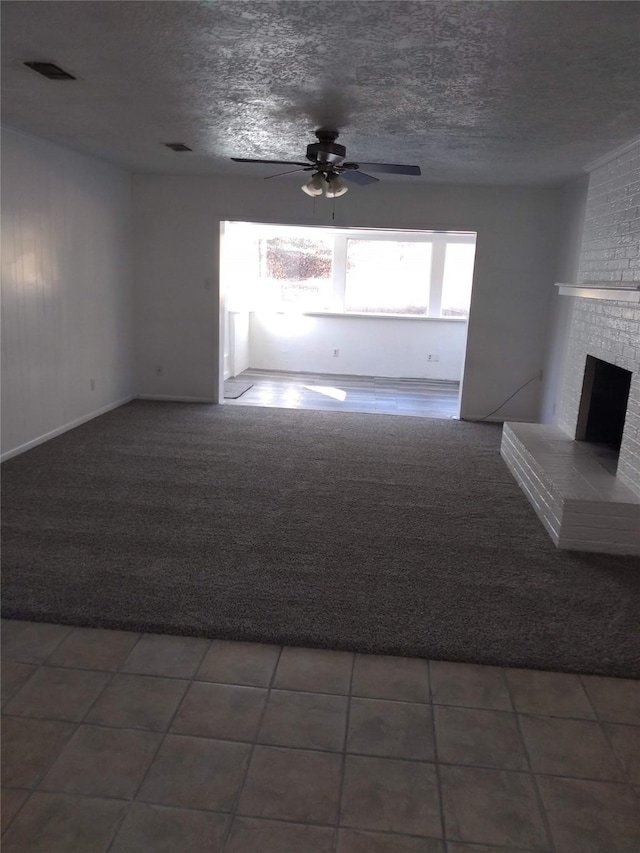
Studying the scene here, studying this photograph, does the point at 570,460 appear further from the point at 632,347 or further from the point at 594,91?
the point at 594,91

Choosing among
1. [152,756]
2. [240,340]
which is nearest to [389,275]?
[240,340]

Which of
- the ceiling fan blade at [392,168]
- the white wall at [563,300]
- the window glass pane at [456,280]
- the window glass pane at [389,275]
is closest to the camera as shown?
the ceiling fan blade at [392,168]

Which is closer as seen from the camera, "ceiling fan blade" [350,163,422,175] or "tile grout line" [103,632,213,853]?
"tile grout line" [103,632,213,853]

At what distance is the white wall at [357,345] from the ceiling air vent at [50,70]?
20.6ft

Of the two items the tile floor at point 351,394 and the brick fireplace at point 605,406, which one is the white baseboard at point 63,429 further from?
the brick fireplace at point 605,406

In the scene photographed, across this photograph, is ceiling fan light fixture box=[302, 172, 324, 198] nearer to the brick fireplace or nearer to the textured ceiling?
the textured ceiling

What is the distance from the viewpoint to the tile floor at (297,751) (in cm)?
172

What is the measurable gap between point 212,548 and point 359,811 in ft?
5.78

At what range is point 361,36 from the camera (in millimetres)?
2410

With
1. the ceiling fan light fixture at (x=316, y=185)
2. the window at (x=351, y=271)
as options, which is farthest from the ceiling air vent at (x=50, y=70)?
the window at (x=351, y=271)

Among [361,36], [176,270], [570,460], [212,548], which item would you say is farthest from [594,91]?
[176,270]

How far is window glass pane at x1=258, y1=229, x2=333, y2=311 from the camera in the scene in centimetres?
952

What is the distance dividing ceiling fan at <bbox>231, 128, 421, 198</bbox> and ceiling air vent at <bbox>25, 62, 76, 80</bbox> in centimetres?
102

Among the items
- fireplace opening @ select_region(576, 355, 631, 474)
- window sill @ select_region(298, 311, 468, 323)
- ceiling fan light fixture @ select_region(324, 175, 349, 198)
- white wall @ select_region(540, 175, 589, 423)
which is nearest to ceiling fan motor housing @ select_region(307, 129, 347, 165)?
ceiling fan light fixture @ select_region(324, 175, 349, 198)
